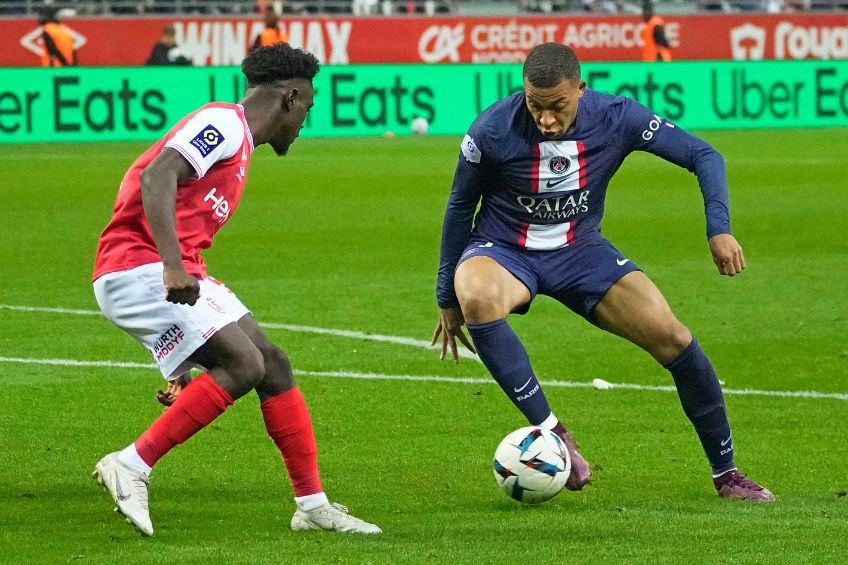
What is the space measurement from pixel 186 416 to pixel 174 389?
42 centimetres

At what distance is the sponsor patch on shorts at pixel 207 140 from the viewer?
4.84 meters

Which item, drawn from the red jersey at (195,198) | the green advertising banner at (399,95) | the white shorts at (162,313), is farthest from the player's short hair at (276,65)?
the green advertising banner at (399,95)

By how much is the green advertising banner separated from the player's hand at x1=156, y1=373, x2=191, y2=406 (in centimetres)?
1659

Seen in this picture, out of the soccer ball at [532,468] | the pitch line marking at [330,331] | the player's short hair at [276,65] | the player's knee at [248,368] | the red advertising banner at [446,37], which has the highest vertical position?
the player's short hair at [276,65]

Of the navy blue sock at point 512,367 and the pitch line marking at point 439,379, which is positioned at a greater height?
the navy blue sock at point 512,367

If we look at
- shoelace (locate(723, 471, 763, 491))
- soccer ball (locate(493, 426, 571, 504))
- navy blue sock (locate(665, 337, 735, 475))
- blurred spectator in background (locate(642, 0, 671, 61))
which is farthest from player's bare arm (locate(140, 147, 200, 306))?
blurred spectator in background (locate(642, 0, 671, 61))

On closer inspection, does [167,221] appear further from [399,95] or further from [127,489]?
[399,95]

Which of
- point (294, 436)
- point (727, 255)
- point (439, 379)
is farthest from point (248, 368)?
point (439, 379)

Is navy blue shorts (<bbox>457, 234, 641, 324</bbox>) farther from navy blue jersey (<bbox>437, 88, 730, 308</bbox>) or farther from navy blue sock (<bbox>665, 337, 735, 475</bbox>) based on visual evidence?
navy blue sock (<bbox>665, 337, 735, 475</bbox>)

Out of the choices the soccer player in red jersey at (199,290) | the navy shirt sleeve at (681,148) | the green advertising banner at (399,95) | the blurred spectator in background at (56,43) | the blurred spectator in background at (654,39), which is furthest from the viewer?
the blurred spectator in background at (654,39)

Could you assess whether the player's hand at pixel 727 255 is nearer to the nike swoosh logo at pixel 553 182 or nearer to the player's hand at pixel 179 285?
the nike swoosh logo at pixel 553 182

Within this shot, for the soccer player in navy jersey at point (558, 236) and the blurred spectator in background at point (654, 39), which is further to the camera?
the blurred spectator in background at point (654, 39)

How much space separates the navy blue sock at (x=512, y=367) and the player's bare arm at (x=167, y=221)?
4.16ft

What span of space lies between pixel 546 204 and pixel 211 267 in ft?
21.4
